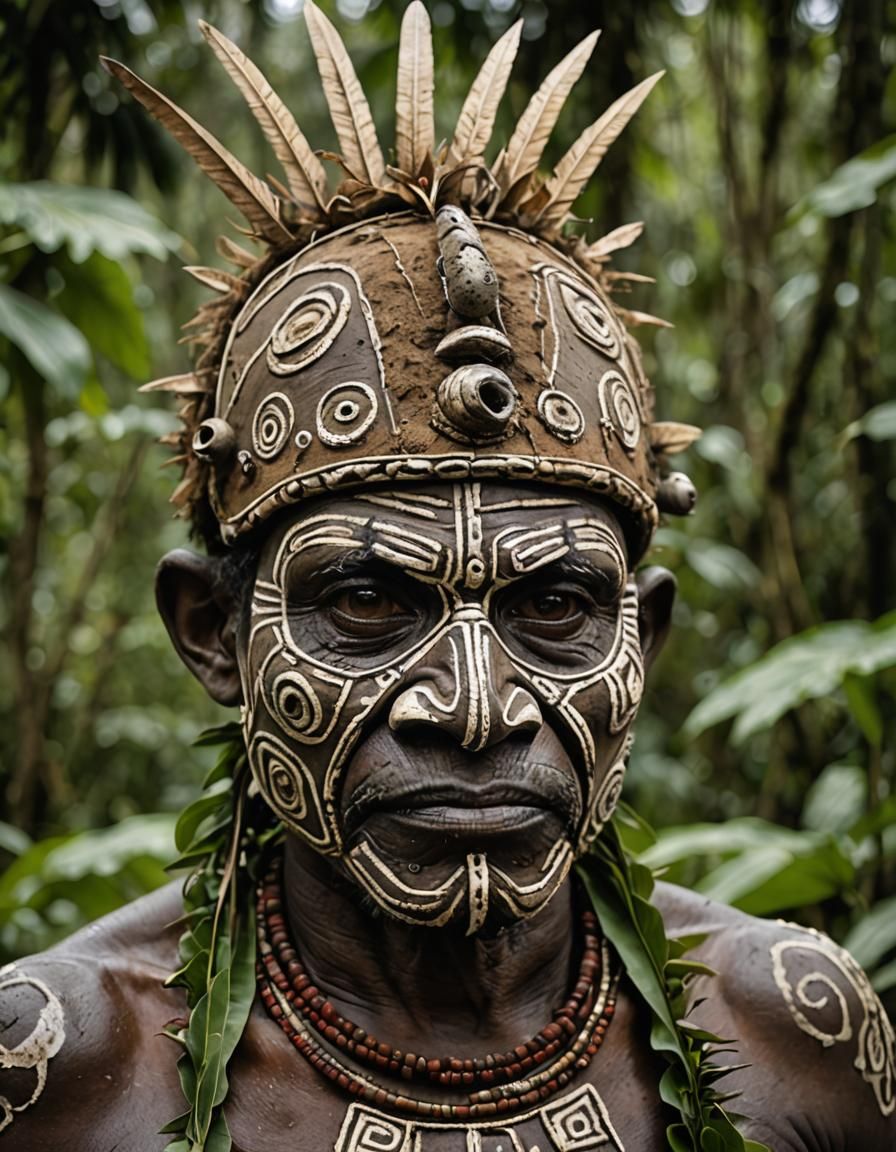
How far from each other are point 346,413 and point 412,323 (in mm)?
179

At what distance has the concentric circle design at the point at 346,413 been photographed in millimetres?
2084

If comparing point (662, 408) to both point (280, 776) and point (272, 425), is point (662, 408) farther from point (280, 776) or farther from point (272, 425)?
point (280, 776)

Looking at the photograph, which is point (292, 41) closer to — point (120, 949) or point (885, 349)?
point (885, 349)

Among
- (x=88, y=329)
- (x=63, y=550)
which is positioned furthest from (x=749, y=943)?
(x=63, y=550)

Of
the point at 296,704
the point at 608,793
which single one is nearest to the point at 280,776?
the point at 296,704

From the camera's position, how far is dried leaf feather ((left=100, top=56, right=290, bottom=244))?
2.25 meters

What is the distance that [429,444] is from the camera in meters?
2.05

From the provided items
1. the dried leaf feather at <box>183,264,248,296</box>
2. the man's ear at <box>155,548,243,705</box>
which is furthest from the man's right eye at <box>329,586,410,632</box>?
the dried leaf feather at <box>183,264,248,296</box>

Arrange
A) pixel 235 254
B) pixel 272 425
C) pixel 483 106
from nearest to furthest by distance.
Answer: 1. pixel 272 425
2. pixel 483 106
3. pixel 235 254

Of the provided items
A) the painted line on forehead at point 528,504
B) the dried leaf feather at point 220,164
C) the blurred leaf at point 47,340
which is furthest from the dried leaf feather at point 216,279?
the blurred leaf at point 47,340

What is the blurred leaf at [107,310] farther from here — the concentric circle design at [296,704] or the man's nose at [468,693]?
the man's nose at [468,693]

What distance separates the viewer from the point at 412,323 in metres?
2.14

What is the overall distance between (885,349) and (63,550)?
13.4ft

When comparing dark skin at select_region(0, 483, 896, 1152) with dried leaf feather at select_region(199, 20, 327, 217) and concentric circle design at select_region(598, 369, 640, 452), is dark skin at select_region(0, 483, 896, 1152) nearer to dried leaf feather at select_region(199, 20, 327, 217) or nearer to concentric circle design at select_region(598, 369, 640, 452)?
concentric circle design at select_region(598, 369, 640, 452)
